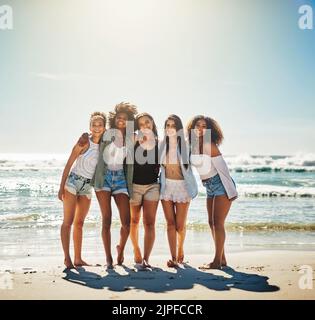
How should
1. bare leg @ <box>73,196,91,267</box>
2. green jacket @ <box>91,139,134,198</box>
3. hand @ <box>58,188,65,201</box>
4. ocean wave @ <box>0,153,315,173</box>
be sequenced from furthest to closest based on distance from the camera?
ocean wave @ <box>0,153,315,173</box>, bare leg @ <box>73,196,91,267</box>, hand @ <box>58,188,65,201</box>, green jacket @ <box>91,139,134,198</box>

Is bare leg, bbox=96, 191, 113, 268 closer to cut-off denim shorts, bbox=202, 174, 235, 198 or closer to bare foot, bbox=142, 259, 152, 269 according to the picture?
bare foot, bbox=142, 259, 152, 269

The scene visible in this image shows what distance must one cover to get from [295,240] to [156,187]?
390 cm

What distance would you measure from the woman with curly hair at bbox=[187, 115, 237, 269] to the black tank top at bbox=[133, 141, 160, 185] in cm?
49

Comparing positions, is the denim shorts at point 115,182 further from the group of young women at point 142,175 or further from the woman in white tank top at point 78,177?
the woman in white tank top at point 78,177

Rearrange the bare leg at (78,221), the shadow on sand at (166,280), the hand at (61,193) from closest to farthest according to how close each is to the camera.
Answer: the shadow on sand at (166,280) < the hand at (61,193) < the bare leg at (78,221)

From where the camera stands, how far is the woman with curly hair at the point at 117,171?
5.92 m

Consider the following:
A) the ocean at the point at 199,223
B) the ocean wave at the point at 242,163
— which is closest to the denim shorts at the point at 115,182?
the ocean at the point at 199,223

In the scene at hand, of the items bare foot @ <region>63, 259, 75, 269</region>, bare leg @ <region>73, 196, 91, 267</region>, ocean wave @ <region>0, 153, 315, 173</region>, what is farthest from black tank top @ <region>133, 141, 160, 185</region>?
ocean wave @ <region>0, 153, 315, 173</region>

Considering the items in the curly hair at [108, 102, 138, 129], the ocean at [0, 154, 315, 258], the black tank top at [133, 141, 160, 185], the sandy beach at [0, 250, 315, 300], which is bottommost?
the ocean at [0, 154, 315, 258]

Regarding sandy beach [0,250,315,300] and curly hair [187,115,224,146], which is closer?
sandy beach [0,250,315,300]

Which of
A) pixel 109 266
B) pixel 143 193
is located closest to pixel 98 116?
pixel 143 193

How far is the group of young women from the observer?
19.5ft
